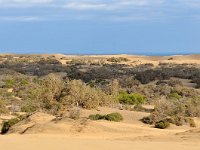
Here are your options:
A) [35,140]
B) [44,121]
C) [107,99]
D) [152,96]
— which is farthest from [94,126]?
[152,96]

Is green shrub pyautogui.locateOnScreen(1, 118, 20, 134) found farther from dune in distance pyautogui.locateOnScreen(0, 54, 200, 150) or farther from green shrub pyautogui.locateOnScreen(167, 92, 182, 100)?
green shrub pyautogui.locateOnScreen(167, 92, 182, 100)

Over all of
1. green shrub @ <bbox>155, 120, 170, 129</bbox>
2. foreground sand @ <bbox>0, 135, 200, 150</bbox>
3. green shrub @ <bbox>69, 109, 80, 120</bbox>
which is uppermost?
foreground sand @ <bbox>0, 135, 200, 150</bbox>

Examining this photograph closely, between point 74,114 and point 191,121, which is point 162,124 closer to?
point 191,121

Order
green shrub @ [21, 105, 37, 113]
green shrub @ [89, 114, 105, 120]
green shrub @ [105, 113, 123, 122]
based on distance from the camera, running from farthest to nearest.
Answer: green shrub @ [21, 105, 37, 113]
green shrub @ [105, 113, 123, 122]
green shrub @ [89, 114, 105, 120]

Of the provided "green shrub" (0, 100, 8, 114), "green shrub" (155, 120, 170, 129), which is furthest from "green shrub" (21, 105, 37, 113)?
"green shrub" (155, 120, 170, 129)

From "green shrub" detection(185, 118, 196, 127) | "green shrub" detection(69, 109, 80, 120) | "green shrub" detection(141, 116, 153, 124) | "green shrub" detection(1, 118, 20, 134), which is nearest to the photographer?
"green shrub" detection(1, 118, 20, 134)

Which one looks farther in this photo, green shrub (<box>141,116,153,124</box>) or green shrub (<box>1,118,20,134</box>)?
green shrub (<box>141,116,153,124</box>)

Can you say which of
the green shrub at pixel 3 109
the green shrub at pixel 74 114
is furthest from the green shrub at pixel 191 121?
the green shrub at pixel 3 109

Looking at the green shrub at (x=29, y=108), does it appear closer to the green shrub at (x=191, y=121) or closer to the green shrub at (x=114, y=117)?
the green shrub at (x=114, y=117)

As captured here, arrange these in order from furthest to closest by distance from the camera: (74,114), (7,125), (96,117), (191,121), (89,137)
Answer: (191,121) → (96,117) → (74,114) → (7,125) → (89,137)

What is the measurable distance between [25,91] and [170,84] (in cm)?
1204

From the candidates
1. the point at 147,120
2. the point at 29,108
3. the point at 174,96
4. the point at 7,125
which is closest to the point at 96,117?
the point at 147,120

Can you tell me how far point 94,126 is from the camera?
18.4 m

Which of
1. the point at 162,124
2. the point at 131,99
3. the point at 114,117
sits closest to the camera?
the point at 162,124
